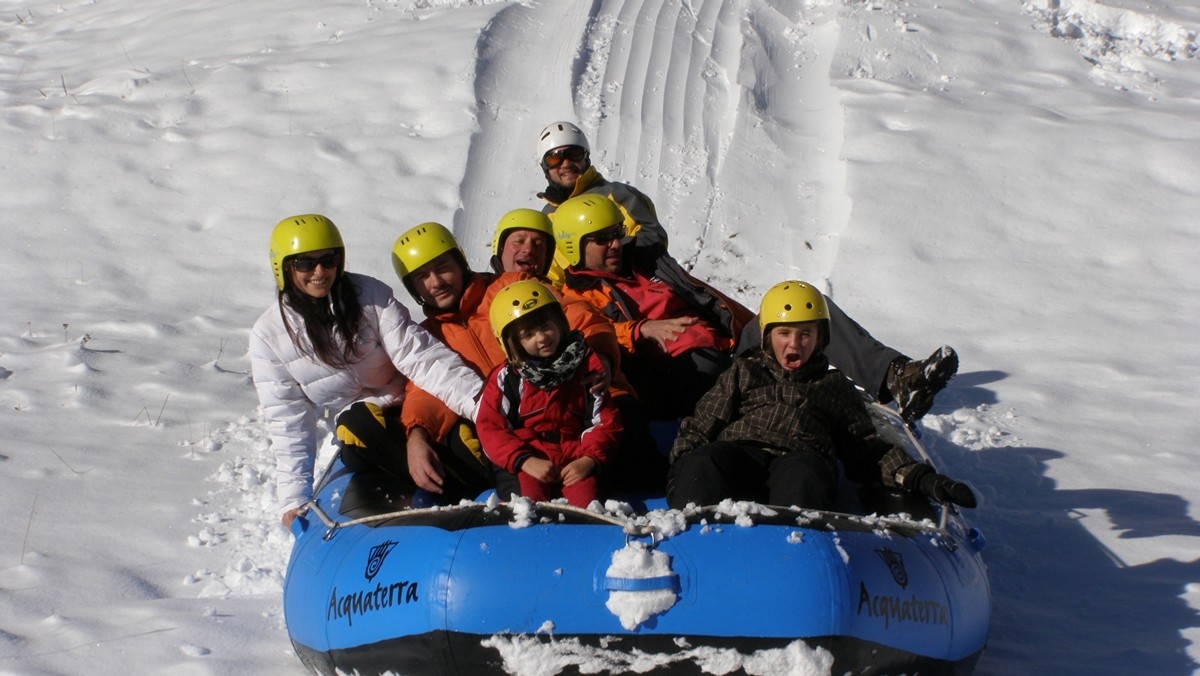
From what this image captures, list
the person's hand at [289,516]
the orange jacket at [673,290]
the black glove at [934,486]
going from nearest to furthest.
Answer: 1. the black glove at [934,486]
2. the person's hand at [289,516]
3. the orange jacket at [673,290]

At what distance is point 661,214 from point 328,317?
448 centimetres

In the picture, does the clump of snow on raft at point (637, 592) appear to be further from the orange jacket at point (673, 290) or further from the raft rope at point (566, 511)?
the orange jacket at point (673, 290)

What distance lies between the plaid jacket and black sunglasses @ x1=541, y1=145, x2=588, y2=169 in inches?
93.7

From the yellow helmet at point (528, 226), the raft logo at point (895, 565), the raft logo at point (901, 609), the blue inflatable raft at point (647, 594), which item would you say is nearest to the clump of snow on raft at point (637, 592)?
the blue inflatable raft at point (647, 594)

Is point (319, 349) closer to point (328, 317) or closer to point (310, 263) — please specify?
point (328, 317)

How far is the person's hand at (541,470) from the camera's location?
390cm

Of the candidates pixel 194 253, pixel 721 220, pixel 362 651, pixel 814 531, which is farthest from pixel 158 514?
pixel 721 220

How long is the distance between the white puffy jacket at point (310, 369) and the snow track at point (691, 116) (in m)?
3.53

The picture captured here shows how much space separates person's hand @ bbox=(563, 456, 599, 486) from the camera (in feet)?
12.8

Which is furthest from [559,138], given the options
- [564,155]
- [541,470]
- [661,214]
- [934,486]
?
[934,486]

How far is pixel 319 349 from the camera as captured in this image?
4512 millimetres

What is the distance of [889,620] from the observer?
124 inches

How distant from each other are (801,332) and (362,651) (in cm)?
194

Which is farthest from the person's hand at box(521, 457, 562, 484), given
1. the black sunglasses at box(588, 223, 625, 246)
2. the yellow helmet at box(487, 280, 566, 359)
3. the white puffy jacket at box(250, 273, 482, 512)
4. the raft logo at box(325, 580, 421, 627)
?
the black sunglasses at box(588, 223, 625, 246)
